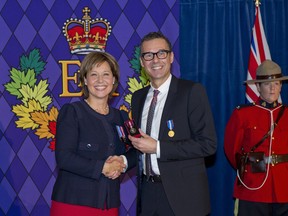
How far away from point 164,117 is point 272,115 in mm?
1291

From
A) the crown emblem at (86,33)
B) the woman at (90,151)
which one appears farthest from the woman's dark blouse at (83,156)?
the crown emblem at (86,33)

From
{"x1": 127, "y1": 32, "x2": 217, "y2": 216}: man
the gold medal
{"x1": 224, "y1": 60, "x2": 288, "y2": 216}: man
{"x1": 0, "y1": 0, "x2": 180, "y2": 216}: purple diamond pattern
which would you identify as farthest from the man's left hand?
{"x1": 0, "y1": 0, "x2": 180, "y2": 216}: purple diamond pattern

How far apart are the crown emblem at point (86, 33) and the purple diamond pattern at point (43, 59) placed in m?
0.05

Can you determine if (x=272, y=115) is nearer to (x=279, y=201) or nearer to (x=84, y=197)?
(x=279, y=201)

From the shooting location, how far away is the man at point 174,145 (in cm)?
246

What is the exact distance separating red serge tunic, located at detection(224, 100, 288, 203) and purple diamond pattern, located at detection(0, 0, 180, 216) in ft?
3.71

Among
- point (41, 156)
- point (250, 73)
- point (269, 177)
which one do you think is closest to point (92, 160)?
point (269, 177)

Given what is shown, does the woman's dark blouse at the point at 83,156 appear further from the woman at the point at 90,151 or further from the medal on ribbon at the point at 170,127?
the medal on ribbon at the point at 170,127

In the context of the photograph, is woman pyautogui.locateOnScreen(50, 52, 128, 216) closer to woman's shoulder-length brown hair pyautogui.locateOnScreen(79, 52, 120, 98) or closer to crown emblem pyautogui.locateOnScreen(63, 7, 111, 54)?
woman's shoulder-length brown hair pyautogui.locateOnScreen(79, 52, 120, 98)

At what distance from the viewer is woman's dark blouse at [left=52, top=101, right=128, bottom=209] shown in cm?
231

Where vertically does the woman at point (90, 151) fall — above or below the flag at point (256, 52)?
below

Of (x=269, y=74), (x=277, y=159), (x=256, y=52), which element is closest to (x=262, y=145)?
(x=277, y=159)

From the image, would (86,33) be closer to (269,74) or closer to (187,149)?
(269,74)

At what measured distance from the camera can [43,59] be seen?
4.07 meters
